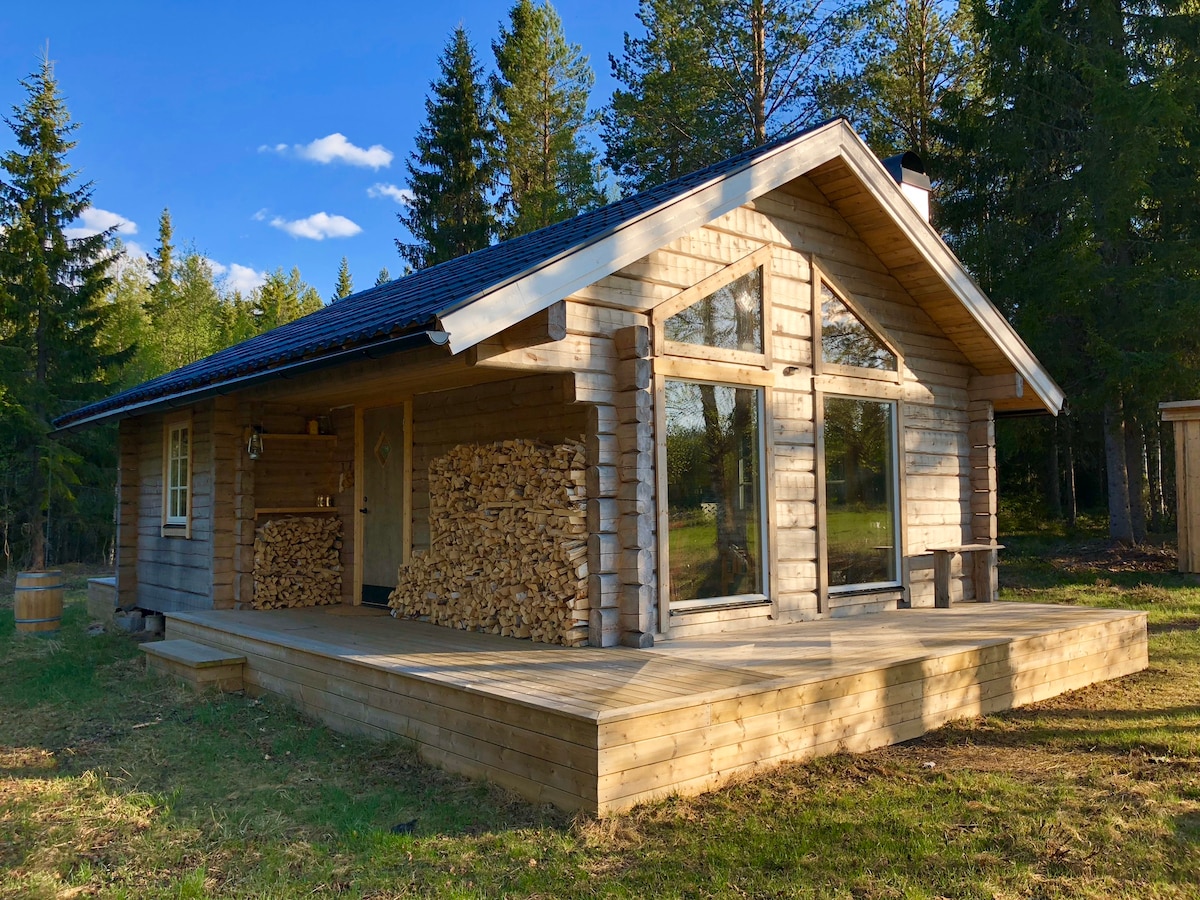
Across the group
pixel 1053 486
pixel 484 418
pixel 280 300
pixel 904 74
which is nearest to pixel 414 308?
pixel 484 418

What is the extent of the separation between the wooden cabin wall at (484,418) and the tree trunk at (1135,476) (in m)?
11.5

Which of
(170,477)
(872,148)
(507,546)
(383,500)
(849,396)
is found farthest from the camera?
(872,148)

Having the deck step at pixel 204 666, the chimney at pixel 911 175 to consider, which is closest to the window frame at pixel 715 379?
the chimney at pixel 911 175

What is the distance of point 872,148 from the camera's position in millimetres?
17516

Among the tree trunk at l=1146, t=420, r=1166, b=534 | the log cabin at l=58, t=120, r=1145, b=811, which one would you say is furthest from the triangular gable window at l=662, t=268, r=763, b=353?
the tree trunk at l=1146, t=420, r=1166, b=534

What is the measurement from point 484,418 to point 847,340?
322 centimetres

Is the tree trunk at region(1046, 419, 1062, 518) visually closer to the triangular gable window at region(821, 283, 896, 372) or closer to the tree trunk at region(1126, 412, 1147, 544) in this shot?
the tree trunk at region(1126, 412, 1147, 544)

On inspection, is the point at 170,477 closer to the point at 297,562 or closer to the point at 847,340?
the point at 297,562

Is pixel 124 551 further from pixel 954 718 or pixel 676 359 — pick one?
pixel 954 718

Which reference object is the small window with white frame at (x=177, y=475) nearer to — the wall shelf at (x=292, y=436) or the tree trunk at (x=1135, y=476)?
the wall shelf at (x=292, y=436)

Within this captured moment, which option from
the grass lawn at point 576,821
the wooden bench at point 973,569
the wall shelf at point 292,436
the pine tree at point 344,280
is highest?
the pine tree at point 344,280

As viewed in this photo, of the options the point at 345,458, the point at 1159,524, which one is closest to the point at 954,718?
the point at 345,458

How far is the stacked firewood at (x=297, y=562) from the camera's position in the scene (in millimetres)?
8523

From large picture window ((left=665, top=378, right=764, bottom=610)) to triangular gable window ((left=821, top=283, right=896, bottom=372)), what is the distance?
43.3 inches
